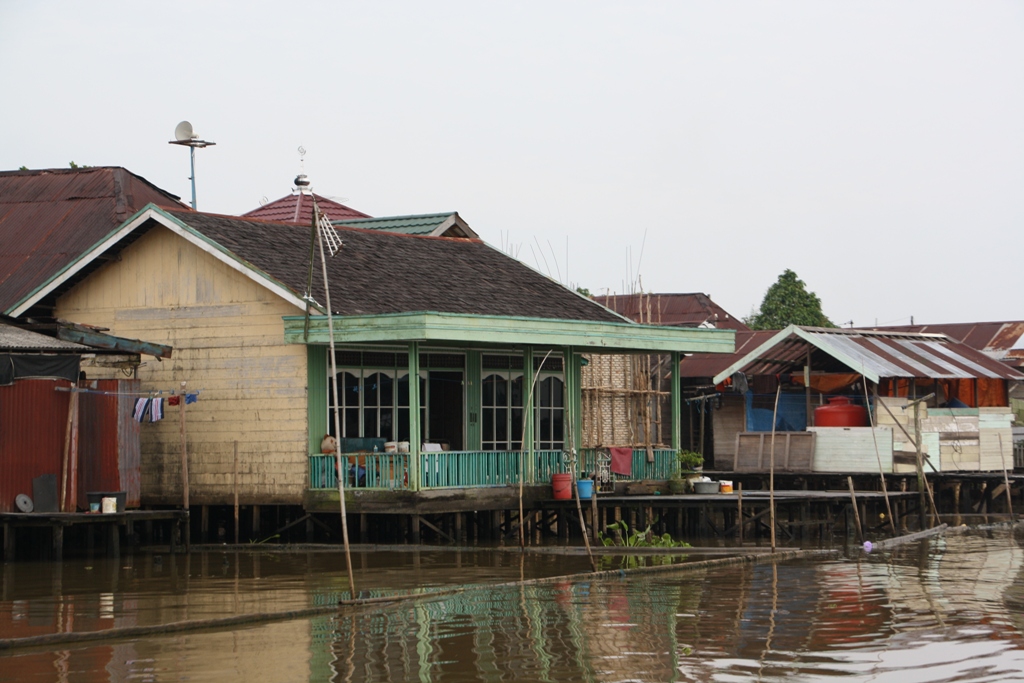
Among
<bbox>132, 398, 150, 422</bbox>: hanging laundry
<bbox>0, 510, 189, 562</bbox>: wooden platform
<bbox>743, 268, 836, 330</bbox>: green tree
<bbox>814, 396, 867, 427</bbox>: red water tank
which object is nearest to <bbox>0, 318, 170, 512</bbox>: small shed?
Answer: <bbox>132, 398, 150, 422</bbox>: hanging laundry

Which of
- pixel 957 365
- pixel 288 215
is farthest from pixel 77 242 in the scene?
pixel 957 365

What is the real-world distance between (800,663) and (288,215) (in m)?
23.2

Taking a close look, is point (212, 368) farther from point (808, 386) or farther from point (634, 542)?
point (808, 386)

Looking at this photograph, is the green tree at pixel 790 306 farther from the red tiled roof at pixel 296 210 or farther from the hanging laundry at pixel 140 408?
the hanging laundry at pixel 140 408

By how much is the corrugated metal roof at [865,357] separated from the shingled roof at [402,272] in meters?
5.93

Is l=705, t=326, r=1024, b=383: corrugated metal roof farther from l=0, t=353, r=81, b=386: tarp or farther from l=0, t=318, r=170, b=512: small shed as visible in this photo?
l=0, t=353, r=81, b=386: tarp

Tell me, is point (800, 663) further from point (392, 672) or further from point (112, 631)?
point (112, 631)

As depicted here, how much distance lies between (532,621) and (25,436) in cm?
901

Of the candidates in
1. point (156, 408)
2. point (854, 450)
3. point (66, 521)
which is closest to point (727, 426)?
point (854, 450)

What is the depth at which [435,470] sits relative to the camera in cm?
2152

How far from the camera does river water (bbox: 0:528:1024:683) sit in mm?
11414

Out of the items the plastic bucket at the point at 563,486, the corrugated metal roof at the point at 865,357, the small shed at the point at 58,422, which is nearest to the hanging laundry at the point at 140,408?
the small shed at the point at 58,422

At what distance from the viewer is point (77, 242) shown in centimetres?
2917

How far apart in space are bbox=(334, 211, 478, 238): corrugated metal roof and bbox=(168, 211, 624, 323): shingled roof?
90cm
